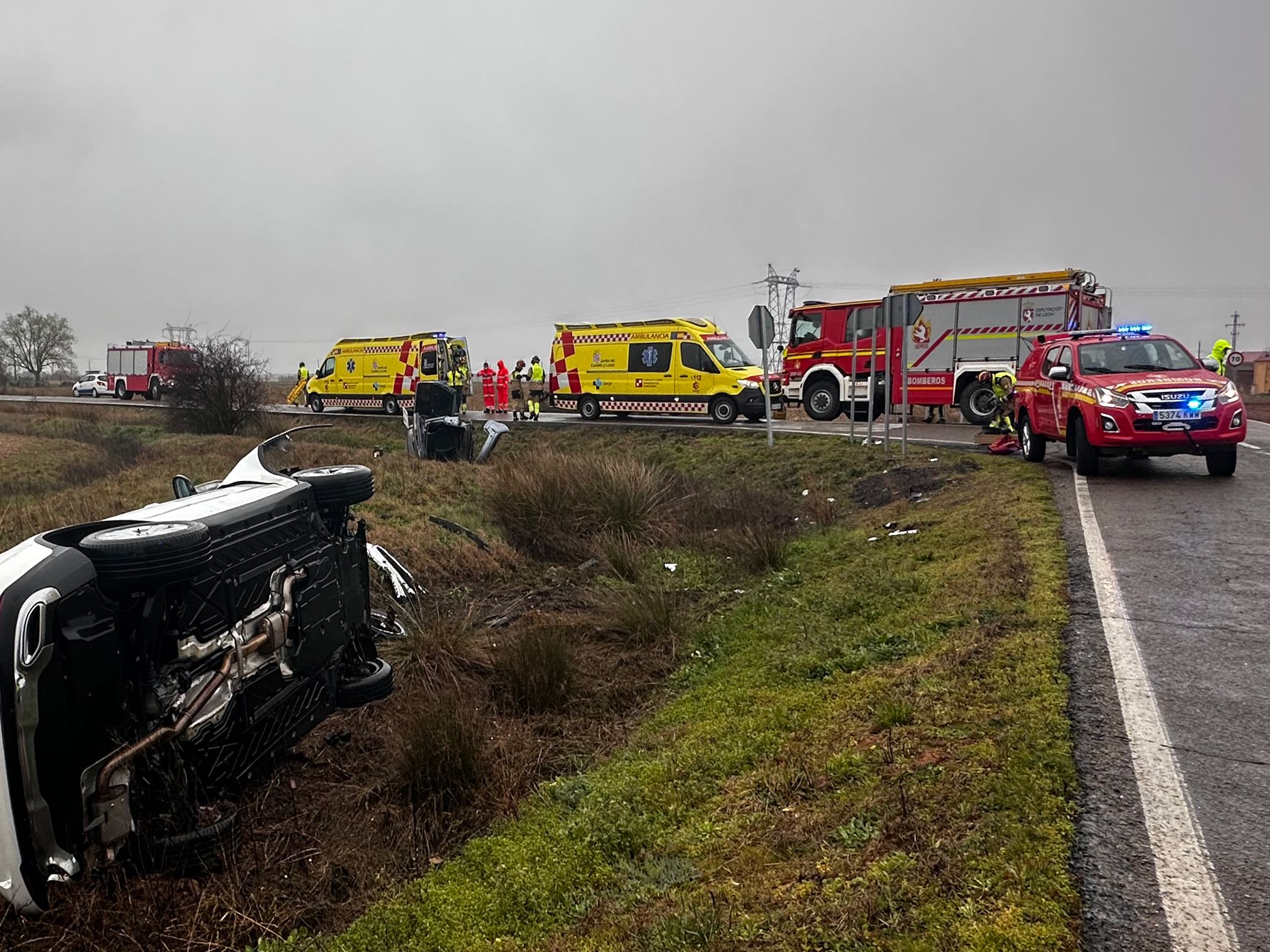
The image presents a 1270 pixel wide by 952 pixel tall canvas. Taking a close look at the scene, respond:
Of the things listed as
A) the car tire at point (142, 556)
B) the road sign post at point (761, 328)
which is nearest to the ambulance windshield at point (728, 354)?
the road sign post at point (761, 328)

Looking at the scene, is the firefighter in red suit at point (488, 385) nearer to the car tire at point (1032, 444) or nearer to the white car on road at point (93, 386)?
the car tire at point (1032, 444)

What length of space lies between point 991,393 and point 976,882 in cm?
1796

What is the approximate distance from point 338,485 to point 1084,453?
8610 mm

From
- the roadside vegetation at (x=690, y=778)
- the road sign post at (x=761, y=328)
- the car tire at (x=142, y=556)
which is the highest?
the road sign post at (x=761, y=328)

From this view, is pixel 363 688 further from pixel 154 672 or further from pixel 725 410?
pixel 725 410

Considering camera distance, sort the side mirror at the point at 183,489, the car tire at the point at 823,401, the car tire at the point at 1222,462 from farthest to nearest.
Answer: the car tire at the point at 823,401 → the car tire at the point at 1222,462 → the side mirror at the point at 183,489

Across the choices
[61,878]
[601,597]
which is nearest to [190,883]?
[61,878]

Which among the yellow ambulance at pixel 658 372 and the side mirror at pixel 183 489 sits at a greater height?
the yellow ambulance at pixel 658 372

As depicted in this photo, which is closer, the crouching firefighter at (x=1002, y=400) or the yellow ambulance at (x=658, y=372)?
the crouching firefighter at (x=1002, y=400)

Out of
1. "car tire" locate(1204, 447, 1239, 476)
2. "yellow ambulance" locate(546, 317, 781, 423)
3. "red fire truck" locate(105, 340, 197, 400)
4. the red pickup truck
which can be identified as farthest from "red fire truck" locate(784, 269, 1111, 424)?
"red fire truck" locate(105, 340, 197, 400)

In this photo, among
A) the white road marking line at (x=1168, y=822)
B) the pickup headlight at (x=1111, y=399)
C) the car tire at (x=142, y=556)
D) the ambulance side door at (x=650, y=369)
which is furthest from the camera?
the ambulance side door at (x=650, y=369)

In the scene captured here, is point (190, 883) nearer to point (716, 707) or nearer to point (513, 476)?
point (716, 707)

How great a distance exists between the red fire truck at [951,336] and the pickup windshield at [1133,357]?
6.18 m

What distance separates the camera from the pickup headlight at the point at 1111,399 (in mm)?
9461
